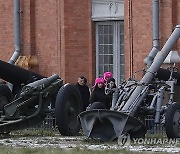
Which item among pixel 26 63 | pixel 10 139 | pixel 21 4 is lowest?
pixel 10 139

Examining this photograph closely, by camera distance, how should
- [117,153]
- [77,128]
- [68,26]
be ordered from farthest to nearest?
[68,26] → [77,128] → [117,153]

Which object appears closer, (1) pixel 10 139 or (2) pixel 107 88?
(1) pixel 10 139

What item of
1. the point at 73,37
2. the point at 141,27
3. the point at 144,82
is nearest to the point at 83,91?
the point at 144,82

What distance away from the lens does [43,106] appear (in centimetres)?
2258

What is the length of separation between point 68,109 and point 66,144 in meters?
2.94

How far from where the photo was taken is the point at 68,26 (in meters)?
30.2

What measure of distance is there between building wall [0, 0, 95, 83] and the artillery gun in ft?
21.8

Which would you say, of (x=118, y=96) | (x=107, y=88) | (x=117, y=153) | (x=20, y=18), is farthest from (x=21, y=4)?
(x=117, y=153)

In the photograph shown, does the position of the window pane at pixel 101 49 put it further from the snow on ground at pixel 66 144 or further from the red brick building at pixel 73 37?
the snow on ground at pixel 66 144

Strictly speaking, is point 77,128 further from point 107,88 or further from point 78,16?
point 78,16

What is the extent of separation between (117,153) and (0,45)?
51.1 ft

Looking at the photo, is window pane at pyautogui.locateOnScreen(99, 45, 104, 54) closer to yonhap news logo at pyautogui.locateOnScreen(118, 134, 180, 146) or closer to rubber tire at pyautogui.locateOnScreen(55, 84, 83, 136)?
rubber tire at pyautogui.locateOnScreen(55, 84, 83, 136)

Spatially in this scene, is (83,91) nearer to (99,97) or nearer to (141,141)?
(99,97)

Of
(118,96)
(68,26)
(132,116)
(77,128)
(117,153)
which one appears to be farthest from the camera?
(68,26)
